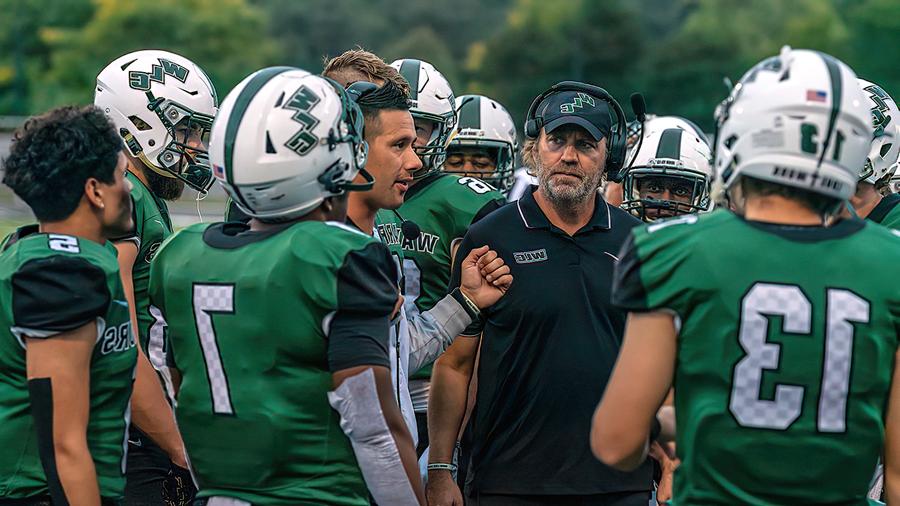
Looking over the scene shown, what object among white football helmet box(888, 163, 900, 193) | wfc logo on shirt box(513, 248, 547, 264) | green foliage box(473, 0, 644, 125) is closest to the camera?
wfc logo on shirt box(513, 248, 547, 264)

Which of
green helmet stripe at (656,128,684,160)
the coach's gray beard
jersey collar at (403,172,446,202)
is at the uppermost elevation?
green helmet stripe at (656,128,684,160)

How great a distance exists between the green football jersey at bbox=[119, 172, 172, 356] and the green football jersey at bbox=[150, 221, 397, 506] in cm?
125

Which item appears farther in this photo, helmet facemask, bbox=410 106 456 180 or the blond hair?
helmet facemask, bbox=410 106 456 180

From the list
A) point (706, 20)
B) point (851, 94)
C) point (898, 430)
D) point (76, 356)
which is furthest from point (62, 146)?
point (706, 20)

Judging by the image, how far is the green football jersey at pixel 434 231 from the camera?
5.25m

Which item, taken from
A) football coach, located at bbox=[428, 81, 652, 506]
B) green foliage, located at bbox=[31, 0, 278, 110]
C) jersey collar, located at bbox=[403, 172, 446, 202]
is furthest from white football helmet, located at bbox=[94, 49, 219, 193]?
green foliage, located at bbox=[31, 0, 278, 110]

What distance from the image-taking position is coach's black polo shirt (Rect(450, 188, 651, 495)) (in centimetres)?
436

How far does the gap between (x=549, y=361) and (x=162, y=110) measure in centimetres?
192

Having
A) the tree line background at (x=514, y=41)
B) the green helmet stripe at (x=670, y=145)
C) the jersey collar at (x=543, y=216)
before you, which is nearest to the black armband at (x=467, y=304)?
the jersey collar at (x=543, y=216)

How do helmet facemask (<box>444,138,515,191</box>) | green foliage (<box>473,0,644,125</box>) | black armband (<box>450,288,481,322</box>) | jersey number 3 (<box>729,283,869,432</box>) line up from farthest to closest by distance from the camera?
green foliage (<box>473,0,644,125</box>)
helmet facemask (<box>444,138,515,191</box>)
black armband (<box>450,288,481,322</box>)
jersey number 3 (<box>729,283,869,432</box>)

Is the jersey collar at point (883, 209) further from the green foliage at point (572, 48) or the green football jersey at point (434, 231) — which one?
the green foliage at point (572, 48)

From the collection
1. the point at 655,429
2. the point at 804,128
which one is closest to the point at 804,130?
the point at 804,128

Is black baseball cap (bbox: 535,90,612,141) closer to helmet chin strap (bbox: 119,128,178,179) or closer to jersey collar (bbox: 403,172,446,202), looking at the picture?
jersey collar (bbox: 403,172,446,202)

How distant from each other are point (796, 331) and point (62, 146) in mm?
2033
